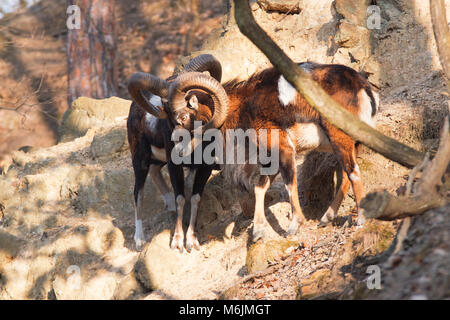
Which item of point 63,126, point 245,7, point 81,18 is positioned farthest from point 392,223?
point 81,18

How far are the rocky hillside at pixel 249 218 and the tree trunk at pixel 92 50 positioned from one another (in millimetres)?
2909

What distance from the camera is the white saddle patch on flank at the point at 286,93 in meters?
7.85

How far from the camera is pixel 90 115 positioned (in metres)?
14.5

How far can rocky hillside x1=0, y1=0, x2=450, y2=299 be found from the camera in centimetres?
640

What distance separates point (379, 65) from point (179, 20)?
14035 mm

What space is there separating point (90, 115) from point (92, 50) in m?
3.03

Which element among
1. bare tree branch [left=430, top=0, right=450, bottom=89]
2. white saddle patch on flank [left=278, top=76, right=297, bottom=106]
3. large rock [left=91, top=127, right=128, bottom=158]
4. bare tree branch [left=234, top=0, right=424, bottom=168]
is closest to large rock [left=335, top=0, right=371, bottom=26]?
white saddle patch on flank [left=278, top=76, right=297, bottom=106]

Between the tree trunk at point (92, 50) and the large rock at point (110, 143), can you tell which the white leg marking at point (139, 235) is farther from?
the tree trunk at point (92, 50)

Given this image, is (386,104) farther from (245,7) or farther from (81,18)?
(81,18)

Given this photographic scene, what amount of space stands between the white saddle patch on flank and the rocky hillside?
52.7 inches

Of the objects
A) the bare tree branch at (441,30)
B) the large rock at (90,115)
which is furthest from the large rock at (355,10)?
the large rock at (90,115)

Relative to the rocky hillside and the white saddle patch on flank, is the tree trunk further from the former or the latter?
the white saddle patch on flank

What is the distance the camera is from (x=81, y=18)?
16625 millimetres

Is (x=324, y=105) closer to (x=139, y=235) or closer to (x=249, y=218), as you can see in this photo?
(x=249, y=218)
